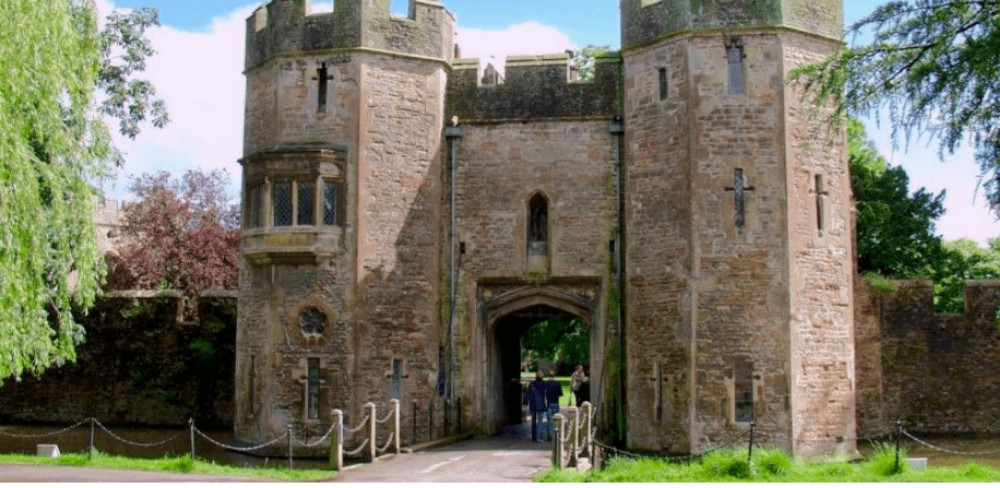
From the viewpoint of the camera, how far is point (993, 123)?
11312mm

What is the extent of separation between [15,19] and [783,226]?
449 inches

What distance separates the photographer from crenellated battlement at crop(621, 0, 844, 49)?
59.5 feet

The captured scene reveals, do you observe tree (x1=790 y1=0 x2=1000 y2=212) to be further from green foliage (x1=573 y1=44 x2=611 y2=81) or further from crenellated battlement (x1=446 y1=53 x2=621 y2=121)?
green foliage (x1=573 y1=44 x2=611 y2=81)

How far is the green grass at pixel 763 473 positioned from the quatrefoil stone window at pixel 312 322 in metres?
6.00

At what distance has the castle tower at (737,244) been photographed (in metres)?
17.5

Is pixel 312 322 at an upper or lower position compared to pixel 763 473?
upper

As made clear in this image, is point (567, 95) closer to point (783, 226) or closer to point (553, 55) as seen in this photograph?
point (553, 55)

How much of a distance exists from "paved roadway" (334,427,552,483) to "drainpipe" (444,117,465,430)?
125cm

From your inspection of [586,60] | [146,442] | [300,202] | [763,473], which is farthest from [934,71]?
[586,60]

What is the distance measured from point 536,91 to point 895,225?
1218 centimetres

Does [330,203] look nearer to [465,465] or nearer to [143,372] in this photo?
[465,465]

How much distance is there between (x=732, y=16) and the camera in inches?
716

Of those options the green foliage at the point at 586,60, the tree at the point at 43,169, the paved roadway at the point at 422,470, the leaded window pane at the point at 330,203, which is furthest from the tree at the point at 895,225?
the tree at the point at 43,169

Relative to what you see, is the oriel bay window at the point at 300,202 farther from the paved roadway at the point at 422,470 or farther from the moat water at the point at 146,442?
the paved roadway at the point at 422,470
